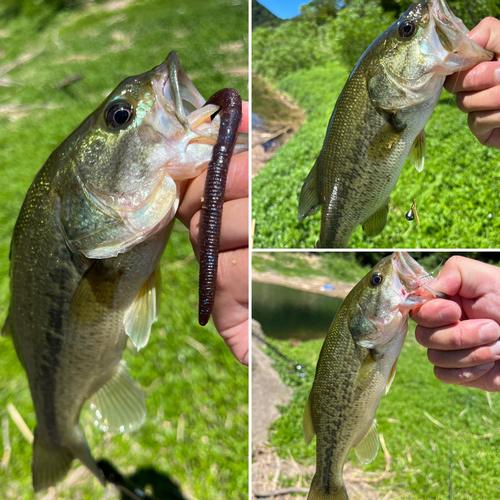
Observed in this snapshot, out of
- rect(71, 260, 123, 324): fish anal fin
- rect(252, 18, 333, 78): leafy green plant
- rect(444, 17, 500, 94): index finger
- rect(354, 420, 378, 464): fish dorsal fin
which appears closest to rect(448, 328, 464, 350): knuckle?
rect(354, 420, 378, 464): fish dorsal fin

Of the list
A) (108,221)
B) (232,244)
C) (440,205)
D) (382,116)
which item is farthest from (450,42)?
(108,221)

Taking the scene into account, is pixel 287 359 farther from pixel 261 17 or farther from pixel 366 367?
pixel 261 17

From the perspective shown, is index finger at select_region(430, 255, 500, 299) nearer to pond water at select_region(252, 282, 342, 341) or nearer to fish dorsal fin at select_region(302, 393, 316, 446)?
fish dorsal fin at select_region(302, 393, 316, 446)

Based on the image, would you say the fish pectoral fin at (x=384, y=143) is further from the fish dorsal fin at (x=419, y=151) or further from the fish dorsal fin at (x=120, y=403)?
the fish dorsal fin at (x=120, y=403)

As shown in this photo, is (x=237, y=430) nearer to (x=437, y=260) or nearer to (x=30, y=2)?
(x=437, y=260)

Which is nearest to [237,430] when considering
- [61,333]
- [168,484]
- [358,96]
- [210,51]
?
[168,484]

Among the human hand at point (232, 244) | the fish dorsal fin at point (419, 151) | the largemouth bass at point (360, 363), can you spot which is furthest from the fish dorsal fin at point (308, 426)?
the fish dorsal fin at point (419, 151)
